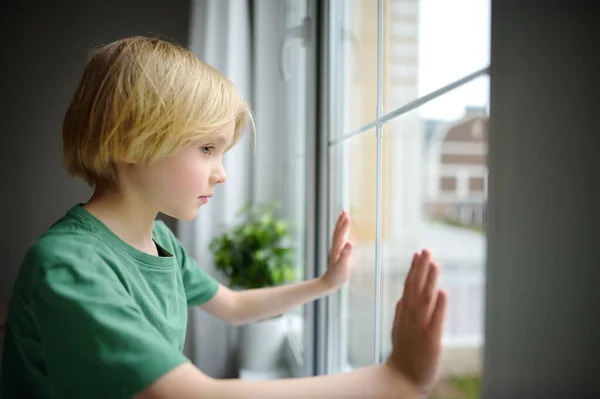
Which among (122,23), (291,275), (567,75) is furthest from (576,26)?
(122,23)

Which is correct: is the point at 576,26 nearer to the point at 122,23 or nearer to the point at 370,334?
the point at 370,334

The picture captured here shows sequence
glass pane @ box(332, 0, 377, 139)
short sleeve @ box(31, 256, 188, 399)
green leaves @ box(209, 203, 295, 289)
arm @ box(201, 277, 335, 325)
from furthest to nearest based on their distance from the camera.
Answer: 1. green leaves @ box(209, 203, 295, 289)
2. glass pane @ box(332, 0, 377, 139)
3. arm @ box(201, 277, 335, 325)
4. short sleeve @ box(31, 256, 188, 399)

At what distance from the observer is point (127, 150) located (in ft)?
1.97

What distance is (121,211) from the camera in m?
0.67

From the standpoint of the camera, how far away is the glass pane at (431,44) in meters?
0.59

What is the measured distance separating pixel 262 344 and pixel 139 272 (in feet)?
2.71

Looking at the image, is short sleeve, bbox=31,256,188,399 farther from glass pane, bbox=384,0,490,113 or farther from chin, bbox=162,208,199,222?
glass pane, bbox=384,0,490,113

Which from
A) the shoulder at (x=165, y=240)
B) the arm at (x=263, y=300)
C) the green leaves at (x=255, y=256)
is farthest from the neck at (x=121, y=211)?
the green leaves at (x=255, y=256)

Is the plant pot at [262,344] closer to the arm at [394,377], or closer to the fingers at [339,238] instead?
the fingers at [339,238]

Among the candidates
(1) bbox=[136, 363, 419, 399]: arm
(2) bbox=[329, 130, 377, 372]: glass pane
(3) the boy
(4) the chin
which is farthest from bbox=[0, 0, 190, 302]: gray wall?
(1) bbox=[136, 363, 419, 399]: arm

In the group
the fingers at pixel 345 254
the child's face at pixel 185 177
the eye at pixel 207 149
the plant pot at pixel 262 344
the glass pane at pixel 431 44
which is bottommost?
the plant pot at pixel 262 344

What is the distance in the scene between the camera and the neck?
658mm

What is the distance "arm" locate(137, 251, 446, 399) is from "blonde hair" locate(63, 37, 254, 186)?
295 mm

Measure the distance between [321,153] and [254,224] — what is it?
0.43 meters
